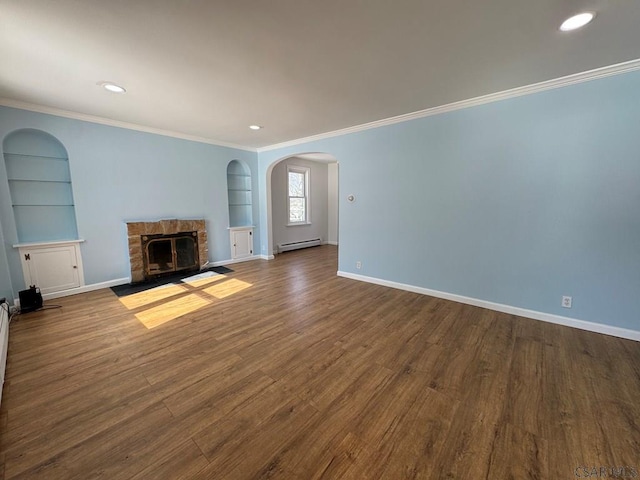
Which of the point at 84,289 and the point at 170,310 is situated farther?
the point at 84,289

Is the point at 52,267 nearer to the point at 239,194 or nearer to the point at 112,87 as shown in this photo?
the point at 112,87

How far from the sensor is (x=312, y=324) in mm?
2953

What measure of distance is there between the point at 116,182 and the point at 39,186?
875 millimetres

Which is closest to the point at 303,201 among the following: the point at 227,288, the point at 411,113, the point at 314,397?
the point at 227,288

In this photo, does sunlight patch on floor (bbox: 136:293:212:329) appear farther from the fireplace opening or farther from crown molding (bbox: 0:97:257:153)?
crown molding (bbox: 0:97:257:153)

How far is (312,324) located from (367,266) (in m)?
1.84

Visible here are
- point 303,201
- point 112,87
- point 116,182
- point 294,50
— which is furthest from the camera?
point 303,201

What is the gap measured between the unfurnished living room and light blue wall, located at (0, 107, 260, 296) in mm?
32

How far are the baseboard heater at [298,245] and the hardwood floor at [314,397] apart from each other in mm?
3993

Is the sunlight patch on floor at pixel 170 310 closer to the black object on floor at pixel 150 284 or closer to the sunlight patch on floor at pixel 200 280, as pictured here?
the sunlight patch on floor at pixel 200 280

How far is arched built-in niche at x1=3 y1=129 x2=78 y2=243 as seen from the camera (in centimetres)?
348

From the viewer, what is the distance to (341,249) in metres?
4.79

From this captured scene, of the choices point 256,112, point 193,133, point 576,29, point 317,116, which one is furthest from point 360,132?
point 193,133

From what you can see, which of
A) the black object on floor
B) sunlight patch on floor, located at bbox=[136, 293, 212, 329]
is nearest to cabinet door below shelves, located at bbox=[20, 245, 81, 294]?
the black object on floor
